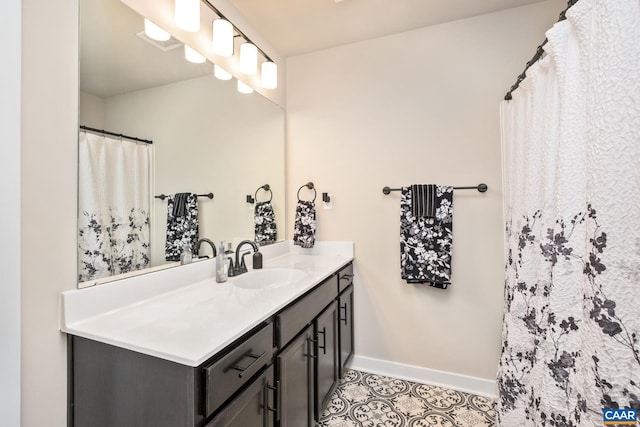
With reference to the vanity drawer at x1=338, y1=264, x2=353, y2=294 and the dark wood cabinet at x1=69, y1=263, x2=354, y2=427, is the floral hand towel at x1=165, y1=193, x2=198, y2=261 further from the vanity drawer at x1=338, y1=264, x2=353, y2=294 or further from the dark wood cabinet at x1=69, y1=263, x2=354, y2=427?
the vanity drawer at x1=338, y1=264, x2=353, y2=294

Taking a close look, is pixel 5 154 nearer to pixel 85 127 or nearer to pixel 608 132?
pixel 85 127

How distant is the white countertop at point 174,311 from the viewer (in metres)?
0.80

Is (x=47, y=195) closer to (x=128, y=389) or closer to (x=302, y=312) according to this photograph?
(x=128, y=389)

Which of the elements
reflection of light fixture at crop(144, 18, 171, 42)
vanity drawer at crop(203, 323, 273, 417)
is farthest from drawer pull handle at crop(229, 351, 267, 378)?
reflection of light fixture at crop(144, 18, 171, 42)

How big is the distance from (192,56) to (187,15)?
19 cm

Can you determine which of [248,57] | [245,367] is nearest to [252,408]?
[245,367]

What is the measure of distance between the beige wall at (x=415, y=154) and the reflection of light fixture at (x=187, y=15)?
1.07 meters

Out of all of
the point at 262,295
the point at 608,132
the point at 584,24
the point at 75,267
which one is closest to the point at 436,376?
the point at 262,295

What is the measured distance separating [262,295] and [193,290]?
36 centimetres

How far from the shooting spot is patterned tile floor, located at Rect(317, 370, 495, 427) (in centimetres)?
159

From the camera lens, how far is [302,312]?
1313 millimetres

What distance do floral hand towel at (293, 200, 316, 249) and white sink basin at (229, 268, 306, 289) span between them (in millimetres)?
458

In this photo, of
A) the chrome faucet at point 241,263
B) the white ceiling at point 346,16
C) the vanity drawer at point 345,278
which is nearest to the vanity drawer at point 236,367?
the chrome faucet at point 241,263

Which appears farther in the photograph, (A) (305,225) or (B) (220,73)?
(A) (305,225)
